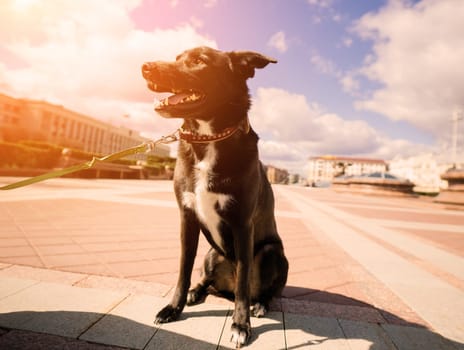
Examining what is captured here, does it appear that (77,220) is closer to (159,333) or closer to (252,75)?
(159,333)

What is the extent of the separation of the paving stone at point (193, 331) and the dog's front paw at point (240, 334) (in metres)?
0.09

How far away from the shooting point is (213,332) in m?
1.72

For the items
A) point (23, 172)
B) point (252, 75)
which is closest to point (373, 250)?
point (252, 75)

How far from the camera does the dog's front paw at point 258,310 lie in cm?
201

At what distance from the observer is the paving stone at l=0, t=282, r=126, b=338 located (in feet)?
5.29

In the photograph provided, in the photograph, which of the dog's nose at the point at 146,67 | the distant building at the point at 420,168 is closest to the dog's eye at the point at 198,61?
the dog's nose at the point at 146,67

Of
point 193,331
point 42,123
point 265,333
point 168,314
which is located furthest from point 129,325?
point 42,123

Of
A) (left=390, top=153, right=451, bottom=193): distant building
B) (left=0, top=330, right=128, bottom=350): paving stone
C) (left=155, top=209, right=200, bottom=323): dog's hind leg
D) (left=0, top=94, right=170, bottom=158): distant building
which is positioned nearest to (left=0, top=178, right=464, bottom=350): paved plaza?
(left=0, top=330, right=128, bottom=350): paving stone

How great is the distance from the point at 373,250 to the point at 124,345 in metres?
4.01

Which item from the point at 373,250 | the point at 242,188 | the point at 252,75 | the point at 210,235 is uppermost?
the point at 252,75

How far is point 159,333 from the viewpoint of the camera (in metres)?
1.66

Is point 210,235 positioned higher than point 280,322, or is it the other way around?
Answer: point 210,235

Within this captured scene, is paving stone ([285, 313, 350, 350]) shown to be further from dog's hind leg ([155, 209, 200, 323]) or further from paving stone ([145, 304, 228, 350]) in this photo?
dog's hind leg ([155, 209, 200, 323])

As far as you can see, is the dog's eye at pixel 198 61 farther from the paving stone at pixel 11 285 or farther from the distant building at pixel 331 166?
the distant building at pixel 331 166
